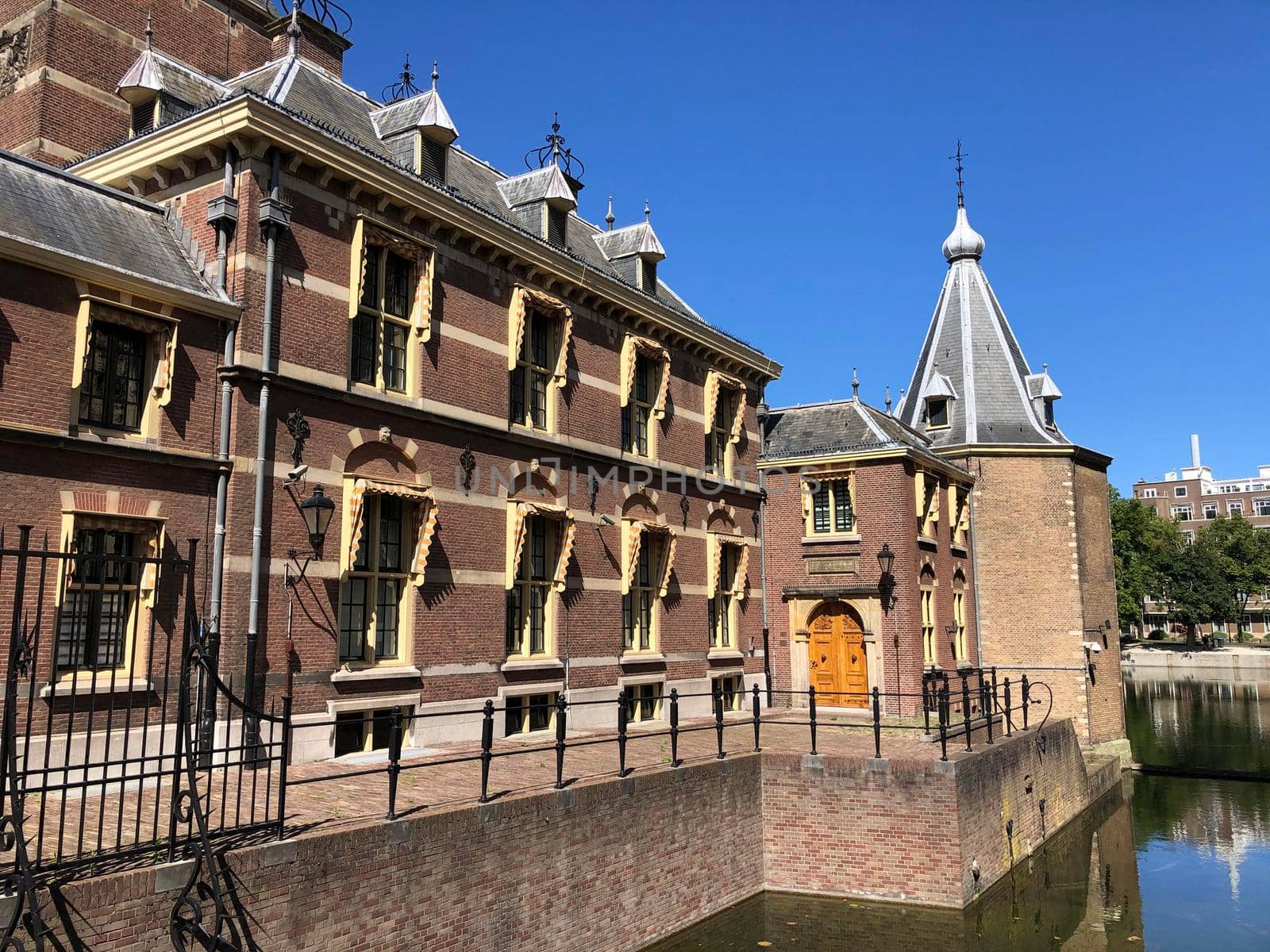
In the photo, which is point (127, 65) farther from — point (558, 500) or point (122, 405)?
point (558, 500)

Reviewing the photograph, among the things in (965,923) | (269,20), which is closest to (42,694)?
(965,923)

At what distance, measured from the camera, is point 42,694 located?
10805 millimetres

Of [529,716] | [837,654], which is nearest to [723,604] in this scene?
[837,654]

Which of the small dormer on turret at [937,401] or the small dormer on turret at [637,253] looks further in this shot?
the small dormer on turret at [937,401]

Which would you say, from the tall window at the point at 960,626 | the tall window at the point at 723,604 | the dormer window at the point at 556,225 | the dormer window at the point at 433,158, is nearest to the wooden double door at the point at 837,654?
the tall window at the point at 723,604

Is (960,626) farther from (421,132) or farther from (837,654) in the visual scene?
(421,132)

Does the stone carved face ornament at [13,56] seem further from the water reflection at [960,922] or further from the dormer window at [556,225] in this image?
the water reflection at [960,922]

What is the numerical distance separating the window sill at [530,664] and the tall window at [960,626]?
13.6m

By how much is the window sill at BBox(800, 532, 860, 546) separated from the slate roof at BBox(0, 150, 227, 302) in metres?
15.9

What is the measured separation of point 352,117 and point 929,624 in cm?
1816

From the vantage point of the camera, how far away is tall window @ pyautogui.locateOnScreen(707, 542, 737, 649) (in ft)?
76.2

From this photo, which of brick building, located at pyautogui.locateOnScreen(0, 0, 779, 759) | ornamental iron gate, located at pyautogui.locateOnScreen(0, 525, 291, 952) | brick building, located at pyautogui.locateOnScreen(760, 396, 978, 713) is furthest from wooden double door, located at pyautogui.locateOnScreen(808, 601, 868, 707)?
ornamental iron gate, located at pyautogui.locateOnScreen(0, 525, 291, 952)

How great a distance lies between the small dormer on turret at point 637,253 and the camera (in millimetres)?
22422

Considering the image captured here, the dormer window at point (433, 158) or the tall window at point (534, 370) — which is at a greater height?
the dormer window at point (433, 158)
